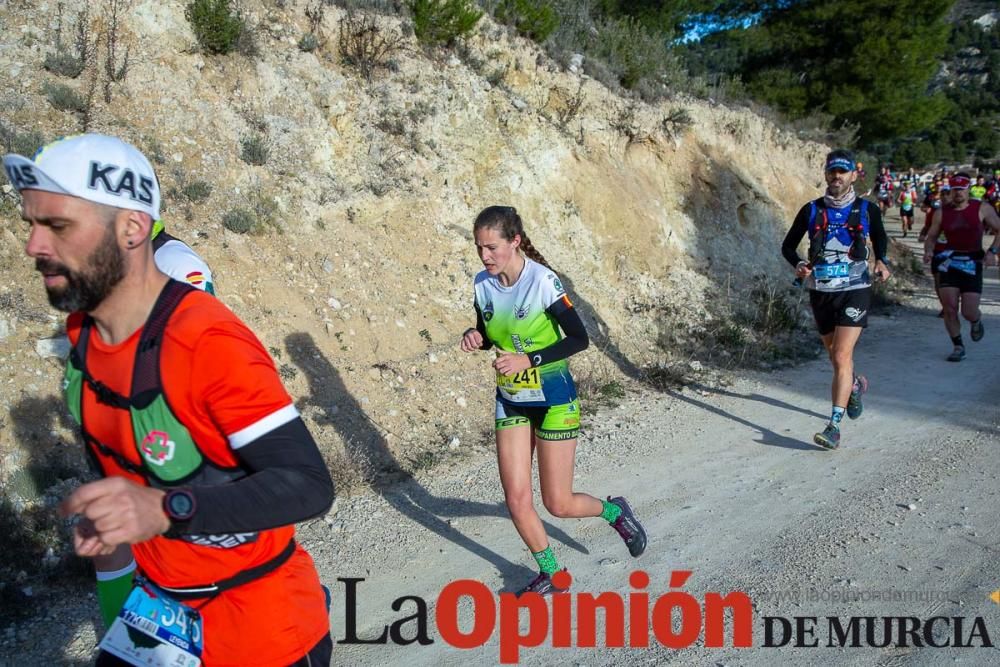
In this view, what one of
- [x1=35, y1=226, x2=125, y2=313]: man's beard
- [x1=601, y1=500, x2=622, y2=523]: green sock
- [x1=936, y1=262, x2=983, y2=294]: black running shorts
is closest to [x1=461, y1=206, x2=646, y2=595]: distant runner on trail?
[x1=601, y1=500, x2=622, y2=523]: green sock

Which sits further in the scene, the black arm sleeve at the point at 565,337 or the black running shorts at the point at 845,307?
the black running shorts at the point at 845,307

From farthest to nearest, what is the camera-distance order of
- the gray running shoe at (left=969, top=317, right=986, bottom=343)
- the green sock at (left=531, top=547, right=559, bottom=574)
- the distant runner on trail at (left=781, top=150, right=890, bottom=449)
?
1. the gray running shoe at (left=969, top=317, right=986, bottom=343)
2. the distant runner on trail at (left=781, top=150, right=890, bottom=449)
3. the green sock at (left=531, top=547, right=559, bottom=574)

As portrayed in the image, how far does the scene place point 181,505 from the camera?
1604 mm

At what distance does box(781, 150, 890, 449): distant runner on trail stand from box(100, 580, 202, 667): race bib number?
5701mm

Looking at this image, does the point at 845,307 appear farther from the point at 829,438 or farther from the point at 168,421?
the point at 168,421

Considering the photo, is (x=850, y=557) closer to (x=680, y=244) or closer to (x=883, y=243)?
(x=883, y=243)

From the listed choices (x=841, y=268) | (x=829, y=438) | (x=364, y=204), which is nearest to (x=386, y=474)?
(x=829, y=438)

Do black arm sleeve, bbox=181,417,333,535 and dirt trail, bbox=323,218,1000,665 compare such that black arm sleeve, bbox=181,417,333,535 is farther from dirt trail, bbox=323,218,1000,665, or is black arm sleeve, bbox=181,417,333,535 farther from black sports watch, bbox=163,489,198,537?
dirt trail, bbox=323,218,1000,665

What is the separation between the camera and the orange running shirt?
1.73 meters

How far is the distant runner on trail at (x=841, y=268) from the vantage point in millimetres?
6598

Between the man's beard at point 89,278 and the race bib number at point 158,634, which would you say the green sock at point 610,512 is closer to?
the race bib number at point 158,634

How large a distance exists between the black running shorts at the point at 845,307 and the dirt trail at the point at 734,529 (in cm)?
105

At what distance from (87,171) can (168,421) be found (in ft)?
1.92

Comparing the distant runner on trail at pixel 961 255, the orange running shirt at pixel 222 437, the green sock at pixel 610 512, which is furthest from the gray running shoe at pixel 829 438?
the orange running shirt at pixel 222 437
